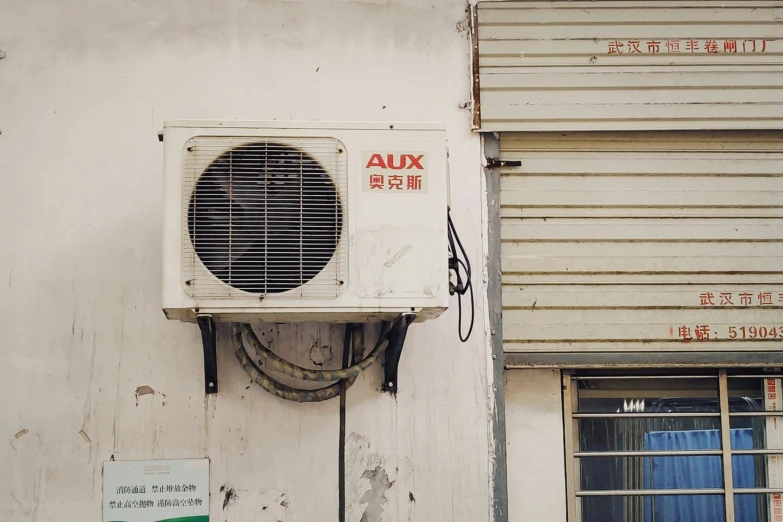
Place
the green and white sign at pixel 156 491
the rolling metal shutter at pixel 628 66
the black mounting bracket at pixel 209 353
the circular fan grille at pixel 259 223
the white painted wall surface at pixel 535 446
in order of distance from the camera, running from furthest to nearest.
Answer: the rolling metal shutter at pixel 628 66 → the white painted wall surface at pixel 535 446 → the green and white sign at pixel 156 491 → the black mounting bracket at pixel 209 353 → the circular fan grille at pixel 259 223

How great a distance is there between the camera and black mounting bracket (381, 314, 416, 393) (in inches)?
88.6

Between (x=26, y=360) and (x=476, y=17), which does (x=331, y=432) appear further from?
(x=476, y=17)

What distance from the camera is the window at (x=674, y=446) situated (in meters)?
2.54

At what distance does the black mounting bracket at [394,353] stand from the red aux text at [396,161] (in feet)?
1.50

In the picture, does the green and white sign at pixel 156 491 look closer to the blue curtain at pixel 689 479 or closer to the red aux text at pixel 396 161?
the red aux text at pixel 396 161

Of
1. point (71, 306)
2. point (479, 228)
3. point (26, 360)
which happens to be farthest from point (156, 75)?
point (479, 228)

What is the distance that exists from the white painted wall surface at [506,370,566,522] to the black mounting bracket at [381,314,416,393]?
0.44m

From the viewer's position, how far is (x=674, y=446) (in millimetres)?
2570

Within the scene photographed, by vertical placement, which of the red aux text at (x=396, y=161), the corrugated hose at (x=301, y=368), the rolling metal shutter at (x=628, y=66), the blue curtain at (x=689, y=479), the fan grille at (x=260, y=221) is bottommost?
the blue curtain at (x=689, y=479)

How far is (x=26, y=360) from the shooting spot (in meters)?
2.40

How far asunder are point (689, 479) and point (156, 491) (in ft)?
6.17

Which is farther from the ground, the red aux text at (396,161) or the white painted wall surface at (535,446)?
the red aux text at (396,161)

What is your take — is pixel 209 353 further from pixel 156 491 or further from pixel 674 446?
pixel 674 446

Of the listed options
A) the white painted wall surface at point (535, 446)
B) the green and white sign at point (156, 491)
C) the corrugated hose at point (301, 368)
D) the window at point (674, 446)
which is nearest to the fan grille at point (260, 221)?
the corrugated hose at point (301, 368)
